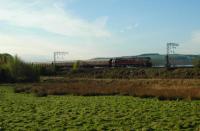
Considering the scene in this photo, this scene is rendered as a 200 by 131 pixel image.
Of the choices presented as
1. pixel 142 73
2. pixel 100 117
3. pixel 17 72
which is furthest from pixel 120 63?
pixel 100 117

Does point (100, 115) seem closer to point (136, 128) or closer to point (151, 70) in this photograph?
point (136, 128)

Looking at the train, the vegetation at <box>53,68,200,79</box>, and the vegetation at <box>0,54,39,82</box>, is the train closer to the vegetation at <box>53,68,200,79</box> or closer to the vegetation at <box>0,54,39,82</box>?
the vegetation at <box>53,68,200,79</box>

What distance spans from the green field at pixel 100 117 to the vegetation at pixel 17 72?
3614cm

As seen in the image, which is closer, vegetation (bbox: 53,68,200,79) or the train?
vegetation (bbox: 53,68,200,79)

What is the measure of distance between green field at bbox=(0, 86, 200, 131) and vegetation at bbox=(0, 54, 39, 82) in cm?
3614

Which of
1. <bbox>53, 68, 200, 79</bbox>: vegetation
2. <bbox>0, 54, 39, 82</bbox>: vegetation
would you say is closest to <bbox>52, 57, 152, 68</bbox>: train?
<bbox>53, 68, 200, 79</bbox>: vegetation

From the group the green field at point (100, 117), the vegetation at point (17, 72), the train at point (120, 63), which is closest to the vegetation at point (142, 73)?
the train at point (120, 63)

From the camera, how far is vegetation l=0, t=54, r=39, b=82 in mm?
65375

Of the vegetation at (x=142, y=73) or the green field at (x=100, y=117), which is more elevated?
the vegetation at (x=142, y=73)

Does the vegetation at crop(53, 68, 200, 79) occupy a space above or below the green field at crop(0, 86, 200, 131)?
above

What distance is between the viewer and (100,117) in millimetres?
22828

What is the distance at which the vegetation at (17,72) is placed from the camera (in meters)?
65.4

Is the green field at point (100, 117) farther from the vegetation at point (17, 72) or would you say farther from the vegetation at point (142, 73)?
the vegetation at point (142, 73)

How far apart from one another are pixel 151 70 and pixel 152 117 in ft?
163
